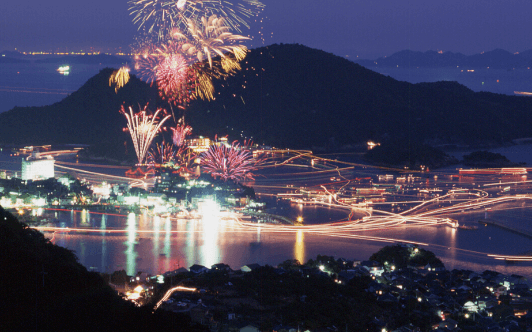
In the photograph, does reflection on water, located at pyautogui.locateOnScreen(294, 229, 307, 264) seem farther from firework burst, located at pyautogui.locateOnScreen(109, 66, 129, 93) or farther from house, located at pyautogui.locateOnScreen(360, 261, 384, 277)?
firework burst, located at pyautogui.locateOnScreen(109, 66, 129, 93)

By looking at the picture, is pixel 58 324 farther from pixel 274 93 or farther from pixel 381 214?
pixel 274 93

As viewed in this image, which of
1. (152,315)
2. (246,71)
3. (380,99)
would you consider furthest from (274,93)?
(152,315)

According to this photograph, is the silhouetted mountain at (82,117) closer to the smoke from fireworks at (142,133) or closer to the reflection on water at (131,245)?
the smoke from fireworks at (142,133)

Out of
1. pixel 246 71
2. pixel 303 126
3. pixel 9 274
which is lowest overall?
pixel 9 274

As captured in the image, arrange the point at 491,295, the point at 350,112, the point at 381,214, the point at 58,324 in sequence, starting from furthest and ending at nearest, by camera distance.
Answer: the point at 350,112 < the point at 381,214 < the point at 491,295 < the point at 58,324

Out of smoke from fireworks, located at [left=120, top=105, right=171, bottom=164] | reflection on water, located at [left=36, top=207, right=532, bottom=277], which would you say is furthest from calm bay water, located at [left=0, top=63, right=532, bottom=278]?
smoke from fireworks, located at [left=120, top=105, right=171, bottom=164]

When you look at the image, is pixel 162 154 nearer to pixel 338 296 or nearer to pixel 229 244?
pixel 229 244

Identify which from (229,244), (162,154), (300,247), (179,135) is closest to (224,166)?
(162,154)
